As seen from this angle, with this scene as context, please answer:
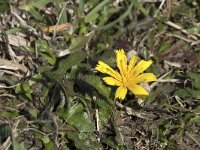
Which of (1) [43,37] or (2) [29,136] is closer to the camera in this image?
(2) [29,136]

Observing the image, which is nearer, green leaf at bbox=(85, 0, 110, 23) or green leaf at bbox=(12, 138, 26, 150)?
green leaf at bbox=(12, 138, 26, 150)

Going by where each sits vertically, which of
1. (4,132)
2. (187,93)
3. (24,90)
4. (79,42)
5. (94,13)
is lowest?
(187,93)

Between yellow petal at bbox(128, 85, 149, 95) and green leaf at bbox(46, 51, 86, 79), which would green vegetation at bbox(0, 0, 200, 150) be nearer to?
green leaf at bbox(46, 51, 86, 79)

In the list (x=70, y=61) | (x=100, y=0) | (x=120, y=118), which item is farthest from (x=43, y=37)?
(x=120, y=118)

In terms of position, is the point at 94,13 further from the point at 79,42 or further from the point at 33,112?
the point at 33,112

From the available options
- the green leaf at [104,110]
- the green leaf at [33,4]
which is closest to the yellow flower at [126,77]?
the green leaf at [104,110]

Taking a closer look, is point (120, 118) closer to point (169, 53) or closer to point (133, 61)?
point (133, 61)

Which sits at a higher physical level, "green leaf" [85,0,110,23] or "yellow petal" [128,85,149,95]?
"green leaf" [85,0,110,23]

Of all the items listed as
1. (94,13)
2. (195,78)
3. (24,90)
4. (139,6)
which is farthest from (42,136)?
(139,6)

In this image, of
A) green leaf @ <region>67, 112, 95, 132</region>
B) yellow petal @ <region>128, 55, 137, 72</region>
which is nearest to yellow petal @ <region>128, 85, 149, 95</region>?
yellow petal @ <region>128, 55, 137, 72</region>
